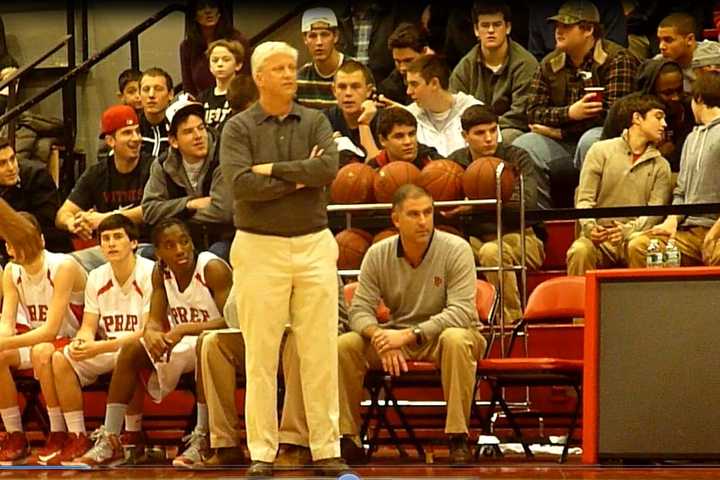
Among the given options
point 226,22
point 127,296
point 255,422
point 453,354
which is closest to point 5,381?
point 127,296

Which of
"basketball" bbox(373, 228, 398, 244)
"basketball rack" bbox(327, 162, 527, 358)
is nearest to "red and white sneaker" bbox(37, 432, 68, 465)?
"basketball rack" bbox(327, 162, 527, 358)

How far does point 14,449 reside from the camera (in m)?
7.15

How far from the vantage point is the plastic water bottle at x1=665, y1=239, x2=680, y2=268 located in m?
7.26

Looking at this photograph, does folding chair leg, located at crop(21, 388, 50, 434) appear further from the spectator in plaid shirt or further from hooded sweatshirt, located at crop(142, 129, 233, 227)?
the spectator in plaid shirt

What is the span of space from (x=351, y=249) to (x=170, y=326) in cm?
116

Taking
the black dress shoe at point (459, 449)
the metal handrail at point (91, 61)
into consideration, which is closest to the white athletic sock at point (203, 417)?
the black dress shoe at point (459, 449)

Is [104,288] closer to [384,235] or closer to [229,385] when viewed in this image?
[229,385]

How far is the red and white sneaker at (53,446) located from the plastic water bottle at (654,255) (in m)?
3.12

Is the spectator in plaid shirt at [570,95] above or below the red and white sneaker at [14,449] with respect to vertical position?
above

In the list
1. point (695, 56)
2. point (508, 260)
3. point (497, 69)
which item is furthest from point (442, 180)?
point (695, 56)

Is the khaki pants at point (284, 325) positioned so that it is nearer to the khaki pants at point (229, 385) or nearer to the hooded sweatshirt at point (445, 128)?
the khaki pants at point (229, 385)

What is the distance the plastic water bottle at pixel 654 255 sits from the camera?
7.25 m

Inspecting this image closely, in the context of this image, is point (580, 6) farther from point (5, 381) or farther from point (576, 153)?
point (5, 381)

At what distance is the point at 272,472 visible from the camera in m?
6.02
